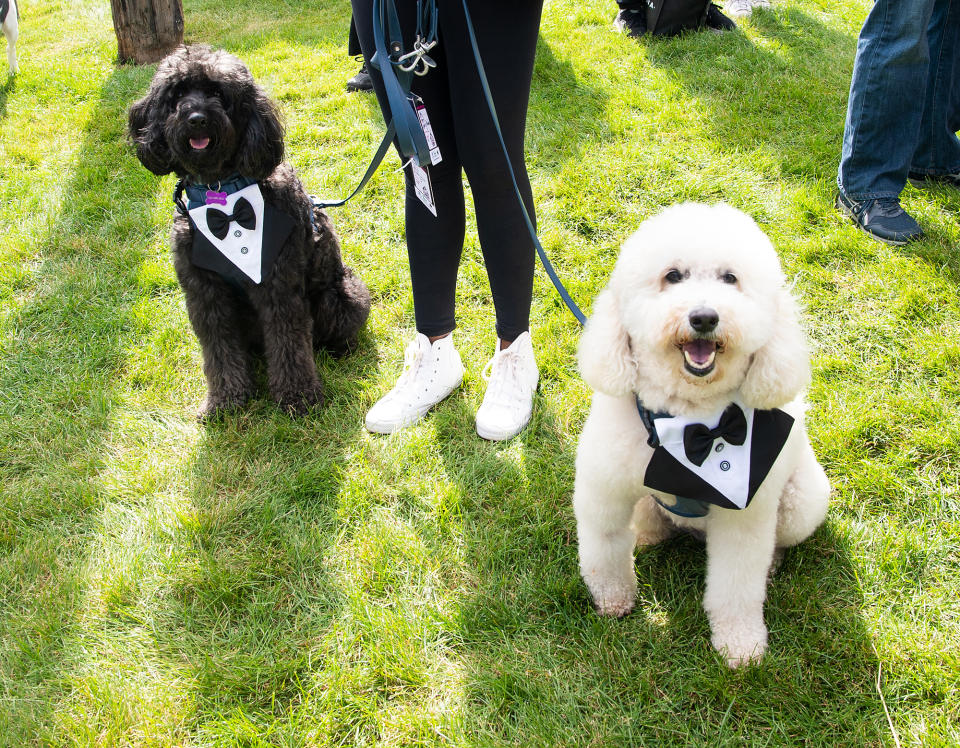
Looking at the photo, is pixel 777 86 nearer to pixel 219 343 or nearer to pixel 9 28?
pixel 219 343

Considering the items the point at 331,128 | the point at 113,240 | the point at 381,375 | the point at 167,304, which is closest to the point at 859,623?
the point at 381,375

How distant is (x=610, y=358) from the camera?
1.58 metres

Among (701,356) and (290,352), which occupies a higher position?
(701,356)

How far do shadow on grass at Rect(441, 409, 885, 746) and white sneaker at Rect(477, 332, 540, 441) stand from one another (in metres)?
0.43

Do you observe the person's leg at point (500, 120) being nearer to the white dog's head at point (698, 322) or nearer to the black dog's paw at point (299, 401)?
the white dog's head at point (698, 322)

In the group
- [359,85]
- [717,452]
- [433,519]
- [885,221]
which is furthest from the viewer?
[359,85]

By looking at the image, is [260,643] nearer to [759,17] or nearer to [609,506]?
[609,506]

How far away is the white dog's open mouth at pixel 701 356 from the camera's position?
4.86 feet

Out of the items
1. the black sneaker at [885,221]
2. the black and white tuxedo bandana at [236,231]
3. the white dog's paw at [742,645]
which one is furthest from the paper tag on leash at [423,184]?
the black sneaker at [885,221]

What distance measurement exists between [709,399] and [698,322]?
10.0 inches

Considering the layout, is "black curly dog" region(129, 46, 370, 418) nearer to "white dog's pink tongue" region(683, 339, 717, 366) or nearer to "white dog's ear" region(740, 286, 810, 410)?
"white dog's pink tongue" region(683, 339, 717, 366)

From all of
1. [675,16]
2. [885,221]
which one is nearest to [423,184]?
[885,221]

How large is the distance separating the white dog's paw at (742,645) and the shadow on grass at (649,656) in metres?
0.03

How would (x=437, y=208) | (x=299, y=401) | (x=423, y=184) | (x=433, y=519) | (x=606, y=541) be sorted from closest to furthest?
(x=606, y=541), (x=423, y=184), (x=433, y=519), (x=437, y=208), (x=299, y=401)
